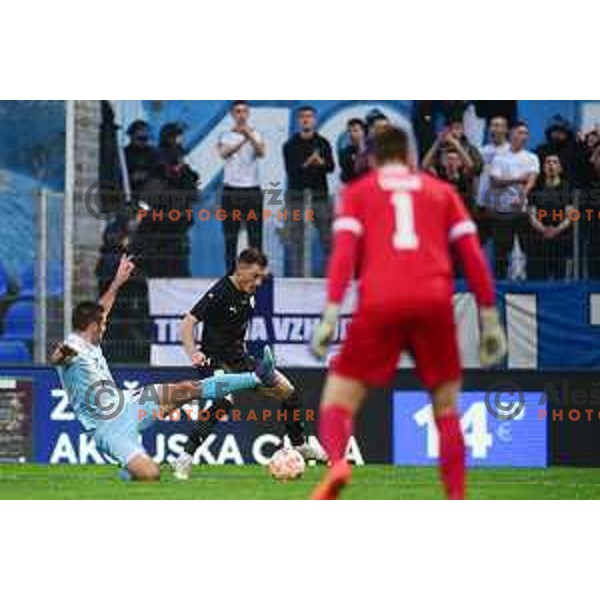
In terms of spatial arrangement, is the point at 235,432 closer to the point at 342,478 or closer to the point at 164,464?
the point at 164,464

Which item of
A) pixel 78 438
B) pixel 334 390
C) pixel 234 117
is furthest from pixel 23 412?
pixel 334 390

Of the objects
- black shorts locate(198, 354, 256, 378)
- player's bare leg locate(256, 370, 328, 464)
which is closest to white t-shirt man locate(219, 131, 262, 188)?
black shorts locate(198, 354, 256, 378)

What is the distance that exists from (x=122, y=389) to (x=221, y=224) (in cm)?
193

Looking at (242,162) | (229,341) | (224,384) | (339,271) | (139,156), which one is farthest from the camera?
(139,156)

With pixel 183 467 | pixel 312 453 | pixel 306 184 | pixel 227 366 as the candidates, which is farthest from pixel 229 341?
pixel 306 184

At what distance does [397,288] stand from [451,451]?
1.04 metres

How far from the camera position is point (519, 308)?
68.7 ft

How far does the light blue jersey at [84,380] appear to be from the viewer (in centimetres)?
1767

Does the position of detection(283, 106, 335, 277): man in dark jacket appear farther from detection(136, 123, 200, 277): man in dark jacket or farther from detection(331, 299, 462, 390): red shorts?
detection(331, 299, 462, 390): red shorts

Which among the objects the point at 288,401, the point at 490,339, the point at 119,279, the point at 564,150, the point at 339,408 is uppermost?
the point at 564,150

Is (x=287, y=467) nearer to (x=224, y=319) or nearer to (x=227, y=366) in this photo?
(x=227, y=366)

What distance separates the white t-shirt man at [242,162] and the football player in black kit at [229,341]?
2589 mm

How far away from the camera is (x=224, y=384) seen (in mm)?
17969

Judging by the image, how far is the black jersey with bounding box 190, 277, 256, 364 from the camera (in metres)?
18.9
